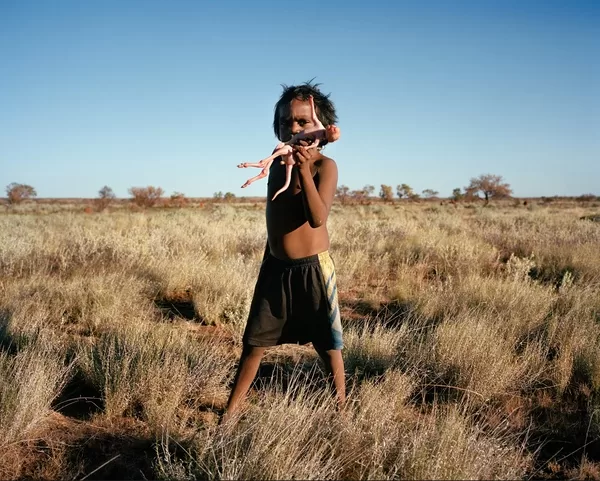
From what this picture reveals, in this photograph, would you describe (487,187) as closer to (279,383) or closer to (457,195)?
(457,195)

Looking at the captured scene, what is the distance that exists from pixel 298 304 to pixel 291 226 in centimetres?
44

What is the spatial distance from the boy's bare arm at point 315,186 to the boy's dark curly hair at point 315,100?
0.90 feet

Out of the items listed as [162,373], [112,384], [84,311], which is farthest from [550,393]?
[84,311]

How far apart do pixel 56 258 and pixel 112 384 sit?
4.64 m

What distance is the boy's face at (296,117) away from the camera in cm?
234

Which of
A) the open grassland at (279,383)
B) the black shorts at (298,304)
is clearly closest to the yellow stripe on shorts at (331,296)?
the black shorts at (298,304)

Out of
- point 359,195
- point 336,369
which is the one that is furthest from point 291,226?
point 359,195

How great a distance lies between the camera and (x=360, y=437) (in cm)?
212

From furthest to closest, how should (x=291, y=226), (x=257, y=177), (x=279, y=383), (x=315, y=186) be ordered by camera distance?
Answer: (x=279, y=383)
(x=291, y=226)
(x=315, y=186)
(x=257, y=177)

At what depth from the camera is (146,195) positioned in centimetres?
3538

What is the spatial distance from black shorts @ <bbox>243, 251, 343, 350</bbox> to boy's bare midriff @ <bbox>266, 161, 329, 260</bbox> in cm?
5

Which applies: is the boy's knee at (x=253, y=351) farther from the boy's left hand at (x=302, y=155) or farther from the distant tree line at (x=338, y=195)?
the distant tree line at (x=338, y=195)

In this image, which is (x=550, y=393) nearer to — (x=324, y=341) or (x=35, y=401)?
(x=324, y=341)

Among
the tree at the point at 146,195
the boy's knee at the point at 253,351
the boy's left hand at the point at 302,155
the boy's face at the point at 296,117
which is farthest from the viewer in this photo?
the tree at the point at 146,195
